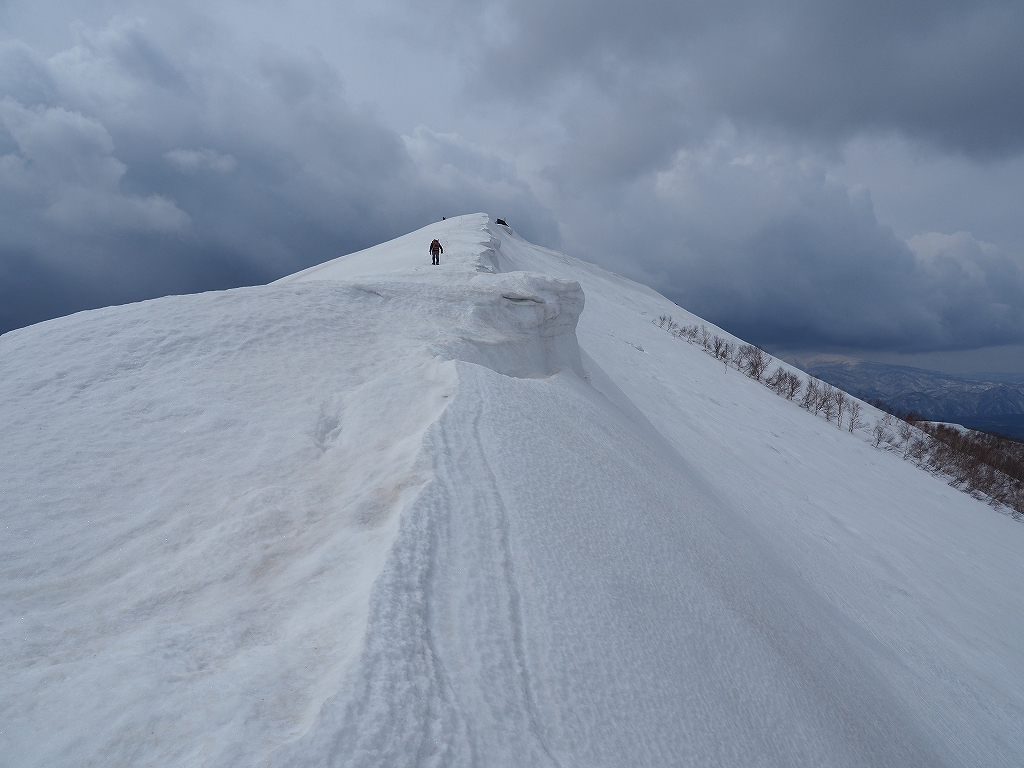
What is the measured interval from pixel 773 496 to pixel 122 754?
7329mm

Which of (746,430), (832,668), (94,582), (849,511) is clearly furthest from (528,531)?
(746,430)

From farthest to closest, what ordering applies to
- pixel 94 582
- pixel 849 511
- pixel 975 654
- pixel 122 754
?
pixel 849 511
pixel 975 654
pixel 94 582
pixel 122 754

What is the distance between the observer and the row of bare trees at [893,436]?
16.3m

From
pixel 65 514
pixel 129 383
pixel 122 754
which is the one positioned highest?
pixel 129 383

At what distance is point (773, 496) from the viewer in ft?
22.9

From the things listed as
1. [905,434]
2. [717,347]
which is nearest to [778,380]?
[717,347]

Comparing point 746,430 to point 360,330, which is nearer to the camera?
point 360,330

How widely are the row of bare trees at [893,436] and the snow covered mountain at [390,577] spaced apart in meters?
13.9

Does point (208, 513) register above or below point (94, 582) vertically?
above

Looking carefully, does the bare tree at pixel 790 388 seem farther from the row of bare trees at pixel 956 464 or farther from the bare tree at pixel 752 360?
the row of bare trees at pixel 956 464

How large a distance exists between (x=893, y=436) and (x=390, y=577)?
21.6 meters

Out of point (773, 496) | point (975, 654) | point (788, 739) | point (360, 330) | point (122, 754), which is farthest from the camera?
point (773, 496)

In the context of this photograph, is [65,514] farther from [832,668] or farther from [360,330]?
[832,668]

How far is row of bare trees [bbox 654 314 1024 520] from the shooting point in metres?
16.3
